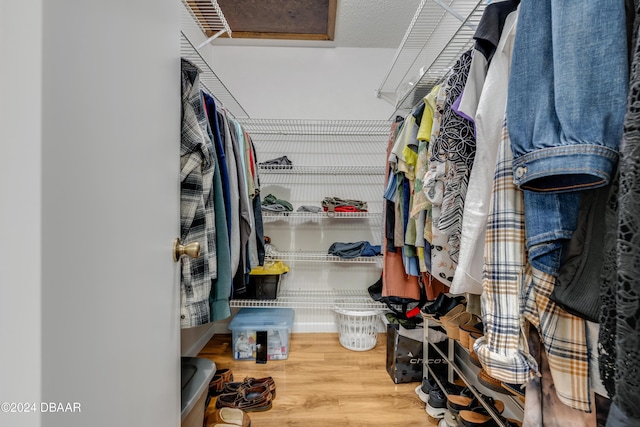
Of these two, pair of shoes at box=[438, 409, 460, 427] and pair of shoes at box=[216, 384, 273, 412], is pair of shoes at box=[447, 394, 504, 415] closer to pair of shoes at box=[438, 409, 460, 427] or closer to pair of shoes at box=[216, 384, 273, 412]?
pair of shoes at box=[438, 409, 460, 427]

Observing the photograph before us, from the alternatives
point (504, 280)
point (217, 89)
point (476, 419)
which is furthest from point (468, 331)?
point (217, 89)

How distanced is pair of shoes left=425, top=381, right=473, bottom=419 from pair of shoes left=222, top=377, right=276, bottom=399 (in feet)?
2.40

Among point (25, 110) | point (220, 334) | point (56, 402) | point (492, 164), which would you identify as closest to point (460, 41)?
point (492, 164)

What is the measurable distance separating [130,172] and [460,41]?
5.21 ft

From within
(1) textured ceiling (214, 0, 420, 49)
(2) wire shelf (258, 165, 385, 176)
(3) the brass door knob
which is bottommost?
(3) the brass door knob

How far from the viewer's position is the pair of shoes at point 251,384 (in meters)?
1.41

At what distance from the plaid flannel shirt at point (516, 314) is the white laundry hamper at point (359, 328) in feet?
4.52

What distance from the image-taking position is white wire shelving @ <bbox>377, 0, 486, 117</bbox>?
132cm

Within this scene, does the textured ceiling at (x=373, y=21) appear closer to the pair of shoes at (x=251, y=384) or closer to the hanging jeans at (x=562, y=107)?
the hanging jeans at (x=562, y=107)

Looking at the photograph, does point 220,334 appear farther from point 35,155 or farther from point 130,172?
point 35,155

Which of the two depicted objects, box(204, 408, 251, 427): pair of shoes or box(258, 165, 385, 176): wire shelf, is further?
box(258, 165, 385, 176): wire shelf

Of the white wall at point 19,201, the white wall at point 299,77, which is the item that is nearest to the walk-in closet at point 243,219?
the white wall at point 19,201

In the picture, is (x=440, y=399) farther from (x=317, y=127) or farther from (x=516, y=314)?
(x=317, y=127)

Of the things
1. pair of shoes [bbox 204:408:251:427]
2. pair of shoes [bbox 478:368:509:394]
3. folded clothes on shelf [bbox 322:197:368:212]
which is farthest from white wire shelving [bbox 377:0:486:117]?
pair of shoes [bbox 204:408:251:427]
